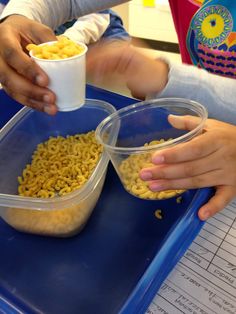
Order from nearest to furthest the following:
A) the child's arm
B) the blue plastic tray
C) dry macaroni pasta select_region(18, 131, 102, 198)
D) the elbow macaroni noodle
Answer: the blue plastic tray, the elbow macaroni noodle, dry macaroni pasta select_region(18, 131, 102, 198), the child's arm

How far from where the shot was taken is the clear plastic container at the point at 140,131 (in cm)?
51

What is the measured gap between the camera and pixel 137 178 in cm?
53

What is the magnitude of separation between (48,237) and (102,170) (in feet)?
0.48

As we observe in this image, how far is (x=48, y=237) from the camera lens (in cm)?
56

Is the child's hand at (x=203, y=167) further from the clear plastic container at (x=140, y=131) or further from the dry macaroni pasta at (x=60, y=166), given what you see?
the dry macaroni pasta at (x=60, y=166)

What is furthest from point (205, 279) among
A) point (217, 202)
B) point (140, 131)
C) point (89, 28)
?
point (89, 28)

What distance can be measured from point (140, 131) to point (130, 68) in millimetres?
127

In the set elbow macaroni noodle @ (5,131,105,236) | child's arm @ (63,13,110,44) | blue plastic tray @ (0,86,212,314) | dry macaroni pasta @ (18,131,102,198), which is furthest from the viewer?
child's arm @ (63,13,110,44)

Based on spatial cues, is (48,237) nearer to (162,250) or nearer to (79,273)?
(79,273)

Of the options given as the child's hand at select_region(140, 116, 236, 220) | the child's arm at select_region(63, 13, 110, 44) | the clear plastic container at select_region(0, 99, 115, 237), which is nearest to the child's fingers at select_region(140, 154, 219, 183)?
the child's hand at select_region(140, 116, 236, 220)

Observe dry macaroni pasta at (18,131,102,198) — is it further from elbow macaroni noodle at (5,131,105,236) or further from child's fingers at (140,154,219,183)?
child's fingers at (140,154,219,183)

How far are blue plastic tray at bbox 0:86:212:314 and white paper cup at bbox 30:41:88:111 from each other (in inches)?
7.9

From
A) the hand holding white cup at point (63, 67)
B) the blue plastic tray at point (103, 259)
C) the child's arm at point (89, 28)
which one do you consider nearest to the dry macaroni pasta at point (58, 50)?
the hand holding white cup at point (63, 67)

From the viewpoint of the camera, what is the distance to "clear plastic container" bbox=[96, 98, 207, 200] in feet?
1.67
